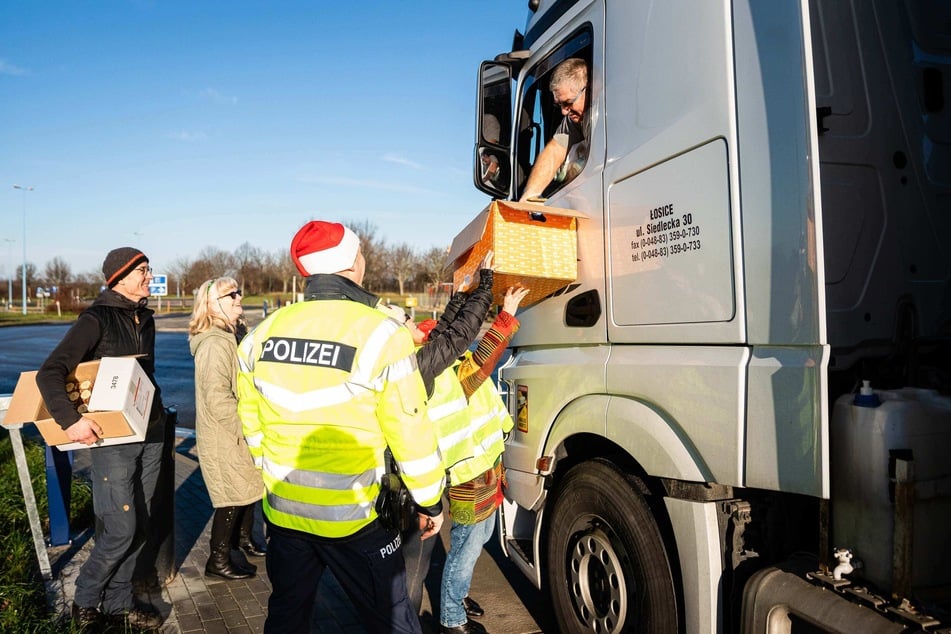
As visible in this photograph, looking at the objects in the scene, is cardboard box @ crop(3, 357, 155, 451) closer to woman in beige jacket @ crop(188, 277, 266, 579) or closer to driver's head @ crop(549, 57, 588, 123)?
woman in beige jacket @ crop(188, 277, 266, 579)

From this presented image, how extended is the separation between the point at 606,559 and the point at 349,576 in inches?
41.1

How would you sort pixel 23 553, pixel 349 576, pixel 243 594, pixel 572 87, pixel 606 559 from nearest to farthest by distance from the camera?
1. pixel 349 576
2. pixel 606 559
3. pixel 572 87
4. pixel 243 594
5. pixel 23 553

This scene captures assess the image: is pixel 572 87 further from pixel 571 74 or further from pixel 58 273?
pixel 58 273

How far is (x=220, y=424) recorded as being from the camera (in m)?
4.19

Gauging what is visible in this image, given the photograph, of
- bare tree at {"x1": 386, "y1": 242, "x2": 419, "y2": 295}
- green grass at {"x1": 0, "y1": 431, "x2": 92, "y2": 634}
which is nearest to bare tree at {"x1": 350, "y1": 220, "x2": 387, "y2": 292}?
bare tree at {"x1": 386, "y1": 242, "x2": 419, "y2": 295}

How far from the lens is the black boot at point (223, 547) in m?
4.23

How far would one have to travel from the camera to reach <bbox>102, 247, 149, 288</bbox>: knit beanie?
3621 millimetres

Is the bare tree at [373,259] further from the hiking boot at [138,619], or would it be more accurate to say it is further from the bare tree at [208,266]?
the hiking boot at [138,619]

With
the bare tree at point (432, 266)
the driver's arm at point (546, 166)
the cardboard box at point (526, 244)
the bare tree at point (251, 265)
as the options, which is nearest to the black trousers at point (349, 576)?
the cardboard box at point (526, 244)

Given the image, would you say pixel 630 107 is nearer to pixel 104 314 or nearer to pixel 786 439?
pixel 786 439

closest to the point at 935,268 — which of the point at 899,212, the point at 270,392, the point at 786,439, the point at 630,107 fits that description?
the point at 899,212

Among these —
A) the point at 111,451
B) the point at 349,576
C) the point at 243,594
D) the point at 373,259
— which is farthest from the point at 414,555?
the point at 373,259

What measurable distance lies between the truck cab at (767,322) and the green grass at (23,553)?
2.77 m

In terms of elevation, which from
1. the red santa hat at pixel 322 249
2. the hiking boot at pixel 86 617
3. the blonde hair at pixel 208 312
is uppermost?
the red santa hat at pixel 322 249
